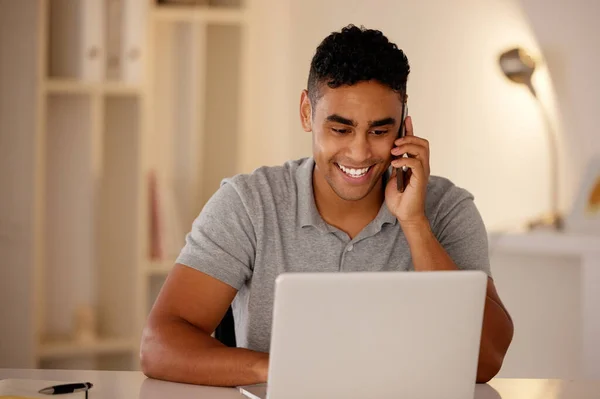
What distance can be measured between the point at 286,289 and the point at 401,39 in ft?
7.88

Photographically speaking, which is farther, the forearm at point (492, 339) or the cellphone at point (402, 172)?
the cellphone at point (402, 172)

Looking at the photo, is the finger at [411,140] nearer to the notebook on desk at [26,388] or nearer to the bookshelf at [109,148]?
the notebook on desk at [26,388]

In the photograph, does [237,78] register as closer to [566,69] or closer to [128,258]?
[128,258]

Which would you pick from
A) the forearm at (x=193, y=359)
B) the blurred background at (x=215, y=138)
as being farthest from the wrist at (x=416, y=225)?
the blurred background at (x=215, y=138)

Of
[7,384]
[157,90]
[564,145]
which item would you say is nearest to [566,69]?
[564,145]

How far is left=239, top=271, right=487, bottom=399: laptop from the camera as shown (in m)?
1.30

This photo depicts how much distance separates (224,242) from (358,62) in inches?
18.3

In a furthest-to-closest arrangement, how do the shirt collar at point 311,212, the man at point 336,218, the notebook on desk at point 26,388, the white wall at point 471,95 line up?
the white wall at point 471,95
the shirt collar at point 311,212
the man at point 336,218
the notebook on desk at point 26,388

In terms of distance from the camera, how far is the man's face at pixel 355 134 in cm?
190

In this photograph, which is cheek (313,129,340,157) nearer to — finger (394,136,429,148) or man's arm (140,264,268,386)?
finger (394,136,429,148)

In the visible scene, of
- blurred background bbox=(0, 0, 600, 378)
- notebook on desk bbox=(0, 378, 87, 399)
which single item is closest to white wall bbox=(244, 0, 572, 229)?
blurred background bbox=(0, 0, 600, 378)

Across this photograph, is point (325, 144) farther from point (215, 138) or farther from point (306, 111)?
point (215, 138)

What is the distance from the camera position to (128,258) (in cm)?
378

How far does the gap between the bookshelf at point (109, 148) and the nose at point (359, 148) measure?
1829 millimetres
